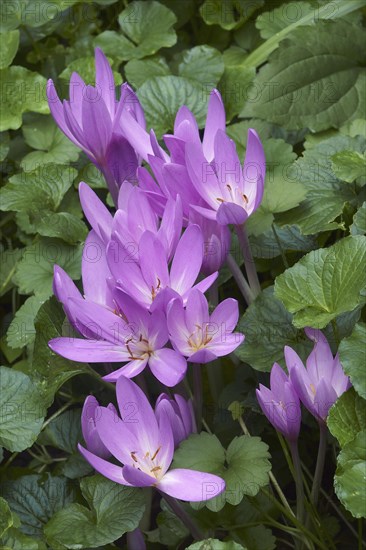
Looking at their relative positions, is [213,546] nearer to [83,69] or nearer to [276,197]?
[276,197]

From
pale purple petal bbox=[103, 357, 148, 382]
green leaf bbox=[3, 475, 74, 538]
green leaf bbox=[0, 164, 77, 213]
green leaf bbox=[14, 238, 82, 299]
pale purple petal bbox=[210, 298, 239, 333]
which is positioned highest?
pale purple petal bbox=[210, 298, 239, 333]

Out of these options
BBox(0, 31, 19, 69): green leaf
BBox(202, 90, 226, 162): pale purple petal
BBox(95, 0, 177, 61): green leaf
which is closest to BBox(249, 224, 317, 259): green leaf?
BBox(202, 90, 226, 162): pale purple petal

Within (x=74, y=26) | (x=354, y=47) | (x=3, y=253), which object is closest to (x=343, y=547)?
(x=3, y=253)

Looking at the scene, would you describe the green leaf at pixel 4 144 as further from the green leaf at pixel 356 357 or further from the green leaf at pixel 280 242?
the green leaf at pixel 356 357

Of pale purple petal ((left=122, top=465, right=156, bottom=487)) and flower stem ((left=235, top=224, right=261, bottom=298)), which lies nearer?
pale purple petal ((left=122, top=465, right=156, bottom=487))

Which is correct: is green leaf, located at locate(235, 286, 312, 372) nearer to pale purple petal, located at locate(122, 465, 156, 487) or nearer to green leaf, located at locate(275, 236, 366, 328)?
green leaf, located at locate(275, 236, 366, 328)

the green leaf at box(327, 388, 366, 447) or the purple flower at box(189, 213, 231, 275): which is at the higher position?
the purple flower at box(189, 213, 231, 275)

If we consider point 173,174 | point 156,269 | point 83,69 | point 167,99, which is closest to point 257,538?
point 156,269
